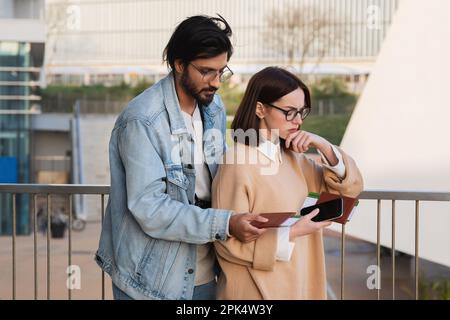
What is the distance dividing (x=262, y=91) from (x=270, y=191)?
0.31m

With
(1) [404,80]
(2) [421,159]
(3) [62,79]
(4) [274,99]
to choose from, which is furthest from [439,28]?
(3) [62,79]

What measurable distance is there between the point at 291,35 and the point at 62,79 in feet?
43.3

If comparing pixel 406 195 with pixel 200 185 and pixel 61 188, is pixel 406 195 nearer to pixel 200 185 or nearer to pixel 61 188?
pixel 200 185

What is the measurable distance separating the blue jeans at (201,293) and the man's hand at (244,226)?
0.30m

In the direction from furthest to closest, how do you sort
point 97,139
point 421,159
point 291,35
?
1. point 291,35
2. point 97,139
3. point 421,159

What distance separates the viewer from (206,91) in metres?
2.29

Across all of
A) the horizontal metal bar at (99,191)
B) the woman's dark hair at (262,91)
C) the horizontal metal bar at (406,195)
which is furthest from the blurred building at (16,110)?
the woman's dark hair at (262,91)

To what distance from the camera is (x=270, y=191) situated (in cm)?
230

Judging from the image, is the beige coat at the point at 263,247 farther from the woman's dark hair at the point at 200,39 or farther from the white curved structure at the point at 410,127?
the white curved structure at the point at 410,127

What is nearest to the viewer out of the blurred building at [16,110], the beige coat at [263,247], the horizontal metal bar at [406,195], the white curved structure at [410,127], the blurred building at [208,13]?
the beige coat at [263,247]

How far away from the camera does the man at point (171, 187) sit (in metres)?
2.20

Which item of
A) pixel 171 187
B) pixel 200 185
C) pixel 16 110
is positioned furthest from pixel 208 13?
pixel 171 187

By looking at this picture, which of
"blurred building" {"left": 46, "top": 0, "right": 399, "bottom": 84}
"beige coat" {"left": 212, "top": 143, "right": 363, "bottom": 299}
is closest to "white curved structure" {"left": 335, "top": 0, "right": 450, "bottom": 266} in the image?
"beige coat" {"left": 212, "top": 143, "right": 363, "bottom": 299}

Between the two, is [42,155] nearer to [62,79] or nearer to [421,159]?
[62,79]
